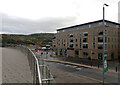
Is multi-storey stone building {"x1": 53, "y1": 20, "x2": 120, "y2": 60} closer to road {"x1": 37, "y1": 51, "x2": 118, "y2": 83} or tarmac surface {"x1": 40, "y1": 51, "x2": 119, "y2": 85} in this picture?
tarmac surface {"x1": 40, "y1": 51, "x2": 119, "y2": 85}

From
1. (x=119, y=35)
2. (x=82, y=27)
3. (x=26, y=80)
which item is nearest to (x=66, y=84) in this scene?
(x=26, y=80)

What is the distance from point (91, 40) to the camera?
124 feet

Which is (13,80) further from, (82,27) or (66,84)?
(82,27)

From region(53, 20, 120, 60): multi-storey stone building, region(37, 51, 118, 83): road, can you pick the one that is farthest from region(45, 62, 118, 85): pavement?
region(53, 20, 120, 60): multi-storey stone building

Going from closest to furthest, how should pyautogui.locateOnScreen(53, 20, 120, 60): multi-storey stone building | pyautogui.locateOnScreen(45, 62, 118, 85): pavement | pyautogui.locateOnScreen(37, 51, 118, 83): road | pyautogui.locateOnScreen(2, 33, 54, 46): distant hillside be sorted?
1. pyautogui.locateOnScreen(45, 62, 118, 85): pavement
2. pyautogui.locateOnScreen(37, 51, 118, 83): road
3. pyautogui.locateOnScreen(2, 33, 54, 46): distant hillside
4. pyautogui.locateOnScreen(53, 20, 120, 60): multi-storey stone building

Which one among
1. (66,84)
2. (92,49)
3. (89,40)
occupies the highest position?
(89,40)

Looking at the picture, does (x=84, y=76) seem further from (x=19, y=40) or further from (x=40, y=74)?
(x=19, y=40)

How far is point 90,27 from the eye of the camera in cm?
3950

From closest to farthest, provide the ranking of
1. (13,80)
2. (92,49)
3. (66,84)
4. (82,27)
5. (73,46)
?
(13,80), (66,84), (92,49), (82,27), (73,46)

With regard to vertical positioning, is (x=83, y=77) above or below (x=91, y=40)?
below

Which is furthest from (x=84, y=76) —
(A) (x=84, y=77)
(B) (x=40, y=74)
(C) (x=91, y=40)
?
(C) (x=91, y=40)

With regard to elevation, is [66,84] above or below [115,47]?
below

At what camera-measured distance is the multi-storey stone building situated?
34659 millimetres

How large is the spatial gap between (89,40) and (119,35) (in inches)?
543
